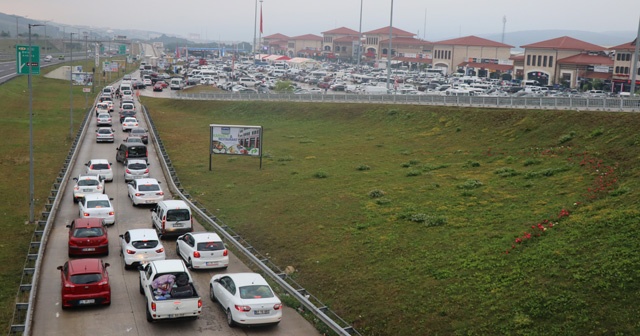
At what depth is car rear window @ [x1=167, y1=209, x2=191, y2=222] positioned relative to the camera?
1075 inches

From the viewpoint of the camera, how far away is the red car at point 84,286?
1881 cm

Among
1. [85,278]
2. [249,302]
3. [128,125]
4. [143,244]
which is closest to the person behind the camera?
[249,302]

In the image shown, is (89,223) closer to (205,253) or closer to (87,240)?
(87,240)

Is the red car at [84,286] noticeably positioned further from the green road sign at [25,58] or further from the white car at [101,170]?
the white car at [101,170]

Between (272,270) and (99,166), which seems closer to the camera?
(272,270)

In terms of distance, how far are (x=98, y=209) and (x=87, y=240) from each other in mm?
4813

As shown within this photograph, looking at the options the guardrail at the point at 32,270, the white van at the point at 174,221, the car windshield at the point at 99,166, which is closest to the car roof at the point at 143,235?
the white van at the point at 174,221

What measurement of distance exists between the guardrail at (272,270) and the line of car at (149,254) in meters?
1.23

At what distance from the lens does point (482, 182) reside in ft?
107

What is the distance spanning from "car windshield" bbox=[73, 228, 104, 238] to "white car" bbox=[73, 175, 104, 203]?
9.02 meters

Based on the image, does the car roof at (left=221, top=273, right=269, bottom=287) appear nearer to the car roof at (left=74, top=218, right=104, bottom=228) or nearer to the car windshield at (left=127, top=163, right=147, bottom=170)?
the car roof at (left=74, top=218, right=104, bottom=228)

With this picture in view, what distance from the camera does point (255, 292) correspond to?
18516mm

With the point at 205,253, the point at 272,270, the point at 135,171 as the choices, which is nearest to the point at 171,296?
the point at 205,253

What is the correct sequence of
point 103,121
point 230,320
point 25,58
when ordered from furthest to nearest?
point 103,121 → point 25,58 → point 230,320
